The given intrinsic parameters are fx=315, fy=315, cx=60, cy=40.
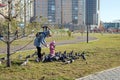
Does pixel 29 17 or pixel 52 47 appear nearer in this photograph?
pixel 29 17

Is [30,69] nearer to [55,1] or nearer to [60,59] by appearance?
[60,59]

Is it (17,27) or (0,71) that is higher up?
(17,27)

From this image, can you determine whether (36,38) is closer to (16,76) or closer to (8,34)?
(8,34)

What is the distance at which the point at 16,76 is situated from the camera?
34.3ft

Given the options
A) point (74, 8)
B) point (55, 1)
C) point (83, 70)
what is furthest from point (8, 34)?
point (74, 8)

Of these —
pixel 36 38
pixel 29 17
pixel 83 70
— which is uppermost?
pixel 29 17

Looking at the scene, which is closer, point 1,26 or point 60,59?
point 1,26

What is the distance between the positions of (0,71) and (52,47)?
4.73m

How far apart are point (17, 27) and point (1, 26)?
0.59 m

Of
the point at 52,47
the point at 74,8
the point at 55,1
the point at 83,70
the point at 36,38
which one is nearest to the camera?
the point at 83,70

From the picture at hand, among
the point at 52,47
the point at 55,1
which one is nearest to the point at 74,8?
the point at 55,1

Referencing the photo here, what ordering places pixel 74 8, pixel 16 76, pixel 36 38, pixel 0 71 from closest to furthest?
1. pixel 16 76
2. pixel 0 71
3. pixel 36 38
4. pixel 74 8

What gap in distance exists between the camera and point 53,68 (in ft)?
40.1

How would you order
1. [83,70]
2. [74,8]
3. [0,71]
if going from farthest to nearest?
[74,8]
[83,70]
[0,71]
